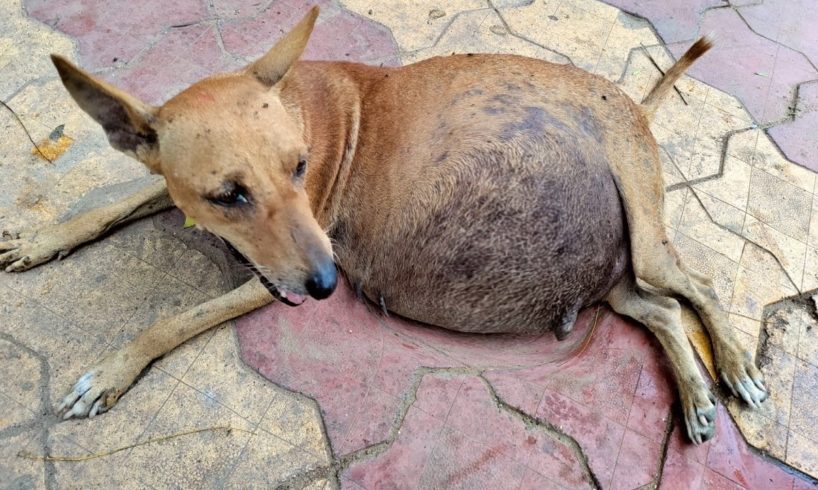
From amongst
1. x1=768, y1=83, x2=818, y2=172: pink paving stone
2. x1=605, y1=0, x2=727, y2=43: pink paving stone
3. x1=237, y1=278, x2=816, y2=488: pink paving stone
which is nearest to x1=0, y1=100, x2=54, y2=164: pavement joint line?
x1=237, y1=278, x2=816, y2=488: pink paving stone

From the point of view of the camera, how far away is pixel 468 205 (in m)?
2.66

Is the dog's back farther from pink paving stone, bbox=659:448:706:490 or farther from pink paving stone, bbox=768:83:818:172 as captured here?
pink paving stone, bbox=768:83:818:172

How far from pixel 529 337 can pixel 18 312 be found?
8.42 feet

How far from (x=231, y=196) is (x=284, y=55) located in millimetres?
702

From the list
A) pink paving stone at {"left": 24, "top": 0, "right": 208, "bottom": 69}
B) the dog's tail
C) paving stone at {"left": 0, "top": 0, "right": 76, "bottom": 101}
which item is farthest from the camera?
pink paving stone at {"left": 24, "top": 0, "right": 208, "bottom": 69}

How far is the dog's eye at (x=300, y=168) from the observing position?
2318 millimetres

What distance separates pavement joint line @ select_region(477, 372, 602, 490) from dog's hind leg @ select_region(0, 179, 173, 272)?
6.67 feet

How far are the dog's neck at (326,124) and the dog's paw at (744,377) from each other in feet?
6.98

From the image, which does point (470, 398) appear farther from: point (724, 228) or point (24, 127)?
point (24, 127)

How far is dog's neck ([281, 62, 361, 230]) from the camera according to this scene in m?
2.67

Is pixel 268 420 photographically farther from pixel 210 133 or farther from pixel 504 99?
pixel 504 99

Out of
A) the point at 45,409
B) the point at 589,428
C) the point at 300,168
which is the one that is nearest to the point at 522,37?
the point at 300,168

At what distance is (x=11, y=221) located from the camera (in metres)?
3.07

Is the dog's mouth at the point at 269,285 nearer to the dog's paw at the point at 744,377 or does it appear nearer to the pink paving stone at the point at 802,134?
the dog's paw at the point at 744,377
